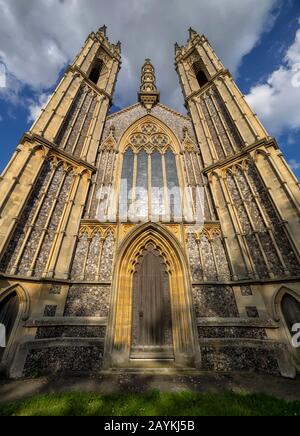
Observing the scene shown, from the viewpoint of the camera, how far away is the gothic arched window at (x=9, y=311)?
235 inches

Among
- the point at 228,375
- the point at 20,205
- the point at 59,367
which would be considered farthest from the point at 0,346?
the point at 228,375

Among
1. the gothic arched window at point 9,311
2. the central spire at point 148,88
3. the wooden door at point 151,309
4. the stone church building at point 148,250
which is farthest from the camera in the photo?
the central spire at point 148,88

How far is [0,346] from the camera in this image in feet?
18.5

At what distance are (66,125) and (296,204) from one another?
11762 millimetres

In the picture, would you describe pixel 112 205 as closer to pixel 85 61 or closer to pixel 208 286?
pixel 208 286

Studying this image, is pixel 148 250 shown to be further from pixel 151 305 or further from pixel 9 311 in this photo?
pixel 9 311

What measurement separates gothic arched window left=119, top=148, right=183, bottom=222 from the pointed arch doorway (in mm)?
1314

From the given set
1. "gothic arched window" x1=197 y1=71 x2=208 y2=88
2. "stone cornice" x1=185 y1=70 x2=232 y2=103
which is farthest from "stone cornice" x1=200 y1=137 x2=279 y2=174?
"gothic arched window" x1=197 y1=71 x2=208 y2=88

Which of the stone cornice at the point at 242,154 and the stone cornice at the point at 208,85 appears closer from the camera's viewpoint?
the stone cornice at the point at 242,154

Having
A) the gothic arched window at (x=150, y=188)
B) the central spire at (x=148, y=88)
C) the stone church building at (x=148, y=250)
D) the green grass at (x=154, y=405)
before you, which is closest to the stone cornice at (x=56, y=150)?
A: the stone church building at (x=148, y=250)

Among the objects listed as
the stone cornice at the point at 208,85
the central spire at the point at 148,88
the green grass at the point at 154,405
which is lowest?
the green grass at the point at 154,405

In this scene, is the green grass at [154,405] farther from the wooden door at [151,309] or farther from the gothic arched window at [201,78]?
the gothic arched window at [201,78]

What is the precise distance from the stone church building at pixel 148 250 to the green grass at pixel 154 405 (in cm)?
208

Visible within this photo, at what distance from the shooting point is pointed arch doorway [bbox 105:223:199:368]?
21.3 feet
